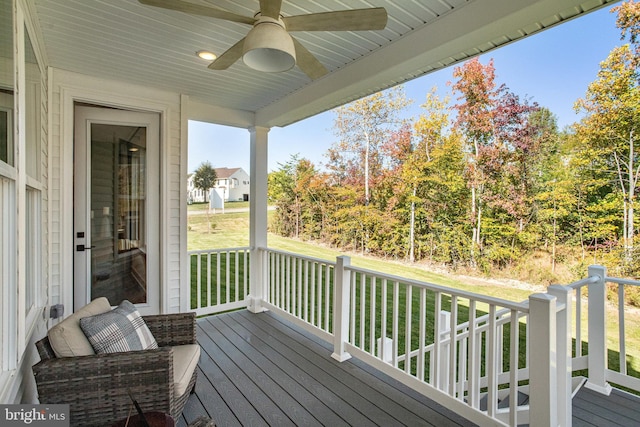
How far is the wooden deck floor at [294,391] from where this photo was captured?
6.88 ft

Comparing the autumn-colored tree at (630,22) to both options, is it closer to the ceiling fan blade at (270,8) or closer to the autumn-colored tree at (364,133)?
the autumn-colored tree at (364,133)

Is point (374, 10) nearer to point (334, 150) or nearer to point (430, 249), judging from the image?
point (430, 249)

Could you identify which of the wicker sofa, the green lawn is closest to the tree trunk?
the green lawn

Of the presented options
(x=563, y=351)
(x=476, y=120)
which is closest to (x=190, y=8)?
(x=563, y=351)

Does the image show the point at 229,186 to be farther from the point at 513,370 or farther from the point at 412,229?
the point at 513,370

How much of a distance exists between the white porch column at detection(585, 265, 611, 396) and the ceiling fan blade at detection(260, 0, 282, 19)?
10.2 ft

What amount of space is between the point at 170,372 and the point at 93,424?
45 centimetres

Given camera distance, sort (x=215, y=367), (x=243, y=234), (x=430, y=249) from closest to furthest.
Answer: (x=215, y=367) < (x=430, y=249) < (x=243, y=234)

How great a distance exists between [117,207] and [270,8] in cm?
297

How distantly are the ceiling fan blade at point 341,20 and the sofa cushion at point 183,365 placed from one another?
214cm

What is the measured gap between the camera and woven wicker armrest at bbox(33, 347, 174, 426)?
1565 millimetres

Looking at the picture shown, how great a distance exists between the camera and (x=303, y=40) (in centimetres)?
241

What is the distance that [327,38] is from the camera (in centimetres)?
237

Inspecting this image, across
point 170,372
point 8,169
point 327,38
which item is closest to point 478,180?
point 327,38
